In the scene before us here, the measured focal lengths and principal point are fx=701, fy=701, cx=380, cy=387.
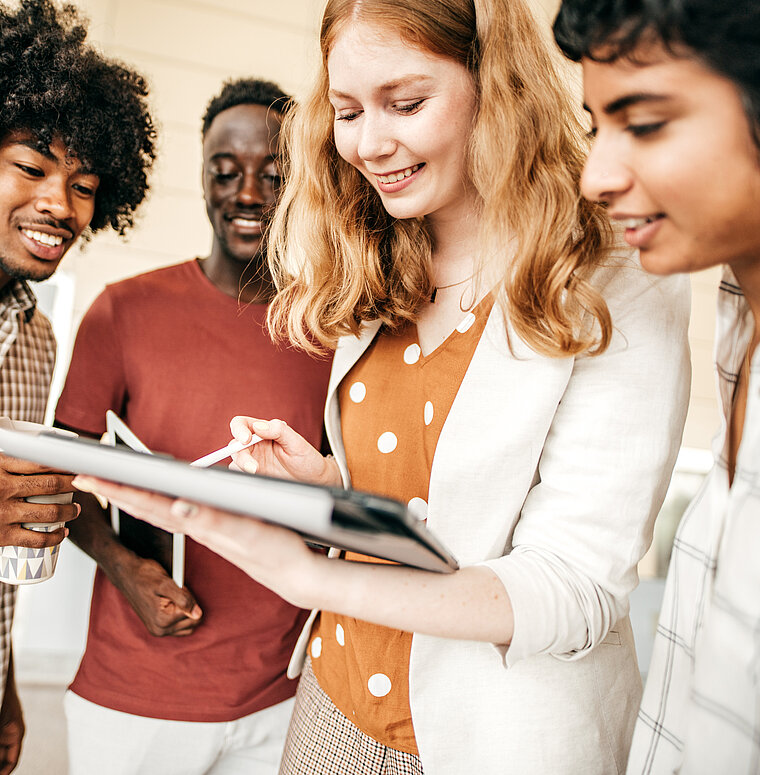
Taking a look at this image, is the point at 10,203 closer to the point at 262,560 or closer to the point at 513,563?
the point at 262,560

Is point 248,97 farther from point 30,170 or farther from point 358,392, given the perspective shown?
point 358,392

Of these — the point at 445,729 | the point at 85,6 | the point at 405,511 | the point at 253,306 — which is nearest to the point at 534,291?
the point at 405,511

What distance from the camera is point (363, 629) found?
100 cm

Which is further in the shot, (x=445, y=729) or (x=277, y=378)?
(x=277, y=378)

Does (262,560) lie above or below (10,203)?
below

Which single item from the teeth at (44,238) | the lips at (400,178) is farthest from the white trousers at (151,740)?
the lips at (400,178)

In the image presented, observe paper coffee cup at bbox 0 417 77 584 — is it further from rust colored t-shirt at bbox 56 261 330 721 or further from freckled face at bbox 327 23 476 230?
freckled face at bbox 327 23 476 230

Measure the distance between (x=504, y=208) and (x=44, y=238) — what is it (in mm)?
879

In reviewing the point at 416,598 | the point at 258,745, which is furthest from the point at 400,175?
the point at 258,745

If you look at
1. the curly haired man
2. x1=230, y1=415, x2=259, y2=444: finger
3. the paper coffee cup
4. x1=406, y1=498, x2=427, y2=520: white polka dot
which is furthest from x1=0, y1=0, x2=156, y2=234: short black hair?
x1=406, y1=498, x2=427, y2=520: white polka dot

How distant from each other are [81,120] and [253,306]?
1.61 feet

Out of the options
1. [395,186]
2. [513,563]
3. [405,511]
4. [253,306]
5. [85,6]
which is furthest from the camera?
[85,6]

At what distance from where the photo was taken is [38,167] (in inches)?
51.8

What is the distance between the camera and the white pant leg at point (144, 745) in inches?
50.7
